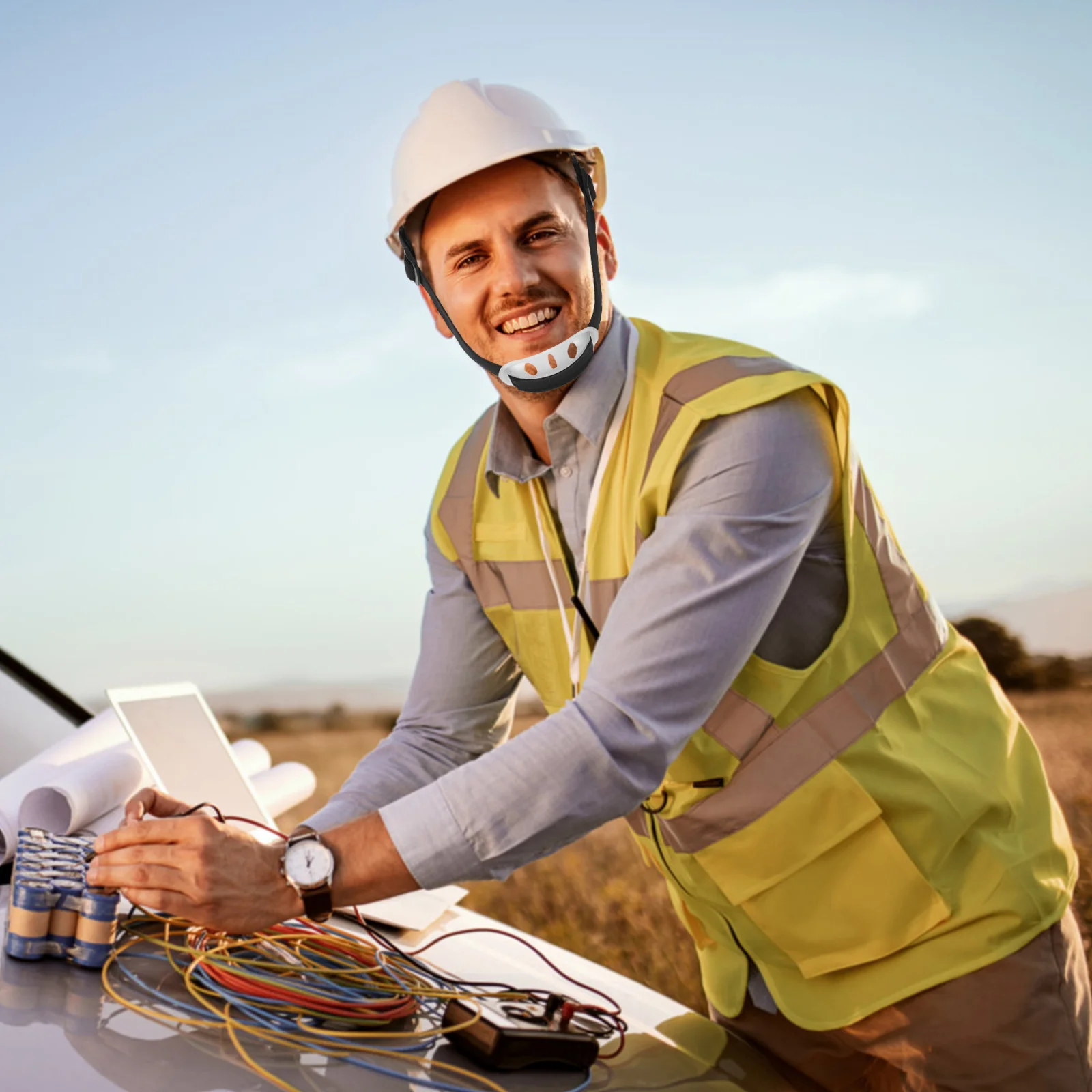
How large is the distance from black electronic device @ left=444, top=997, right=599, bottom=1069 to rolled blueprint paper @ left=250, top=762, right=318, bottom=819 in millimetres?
1121

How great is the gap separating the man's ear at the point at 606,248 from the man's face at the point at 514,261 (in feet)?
0.34

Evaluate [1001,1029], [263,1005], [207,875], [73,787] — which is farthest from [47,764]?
[1001,1029]

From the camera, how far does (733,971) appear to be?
1512mm

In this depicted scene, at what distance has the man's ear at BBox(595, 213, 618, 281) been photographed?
1.51 meters

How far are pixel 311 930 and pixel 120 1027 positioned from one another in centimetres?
33

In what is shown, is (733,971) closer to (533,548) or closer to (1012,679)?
(533,548)

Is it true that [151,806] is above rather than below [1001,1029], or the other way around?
→ above

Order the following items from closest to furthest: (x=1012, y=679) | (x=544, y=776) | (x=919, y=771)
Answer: (x=544, y=776) → (x=919, y=771) → (x=1012, y=679)

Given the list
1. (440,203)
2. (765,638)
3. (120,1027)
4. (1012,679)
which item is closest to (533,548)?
(765,638)

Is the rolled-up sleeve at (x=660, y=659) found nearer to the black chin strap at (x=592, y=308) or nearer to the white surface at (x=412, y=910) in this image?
the black chin strap at (x=592, y=308)

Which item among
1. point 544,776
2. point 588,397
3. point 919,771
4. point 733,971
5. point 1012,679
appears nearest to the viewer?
point 544,776

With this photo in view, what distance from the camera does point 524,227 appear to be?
54.2 inches

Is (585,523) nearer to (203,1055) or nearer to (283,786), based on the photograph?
(203,1055)

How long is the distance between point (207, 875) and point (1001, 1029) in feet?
2.90
